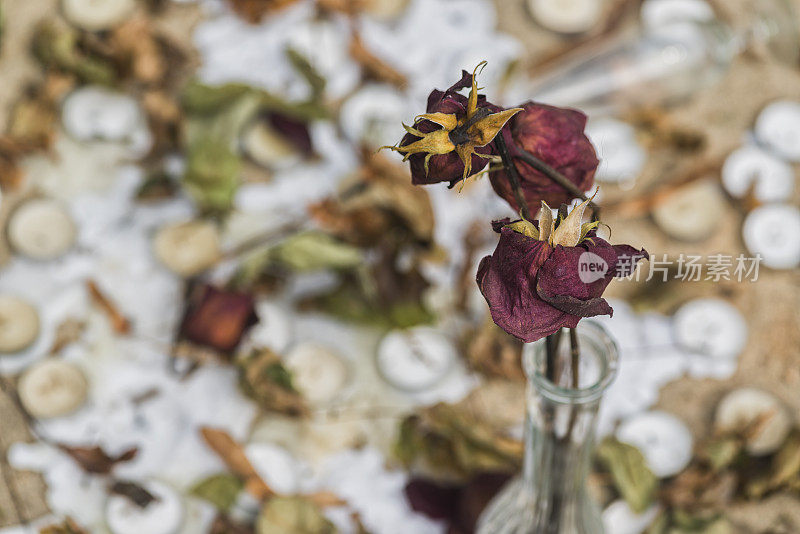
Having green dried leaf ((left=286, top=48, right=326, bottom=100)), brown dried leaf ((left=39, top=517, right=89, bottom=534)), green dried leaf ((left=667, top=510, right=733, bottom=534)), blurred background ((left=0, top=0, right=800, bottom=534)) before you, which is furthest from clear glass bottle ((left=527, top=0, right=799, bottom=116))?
brown dried leaf ((left=39, top=517, right=89, bottom=534))

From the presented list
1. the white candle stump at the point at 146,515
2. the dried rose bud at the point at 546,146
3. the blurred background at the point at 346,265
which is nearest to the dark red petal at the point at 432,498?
the blurred background at the point at 346,265

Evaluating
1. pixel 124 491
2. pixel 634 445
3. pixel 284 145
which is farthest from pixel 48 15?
pixel 634 445

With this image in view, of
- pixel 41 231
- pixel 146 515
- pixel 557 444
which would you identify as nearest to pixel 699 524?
pixel 557 444

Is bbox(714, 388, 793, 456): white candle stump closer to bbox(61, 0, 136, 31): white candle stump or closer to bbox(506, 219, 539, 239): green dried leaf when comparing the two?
bbox(506, 219, 539, 239): green dried leaf

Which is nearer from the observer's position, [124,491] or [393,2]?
[124,491]

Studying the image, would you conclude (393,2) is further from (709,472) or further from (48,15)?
(709,472)

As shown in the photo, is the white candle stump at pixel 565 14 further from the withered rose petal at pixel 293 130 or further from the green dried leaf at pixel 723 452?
the green dried leaf at pixel 723 452
